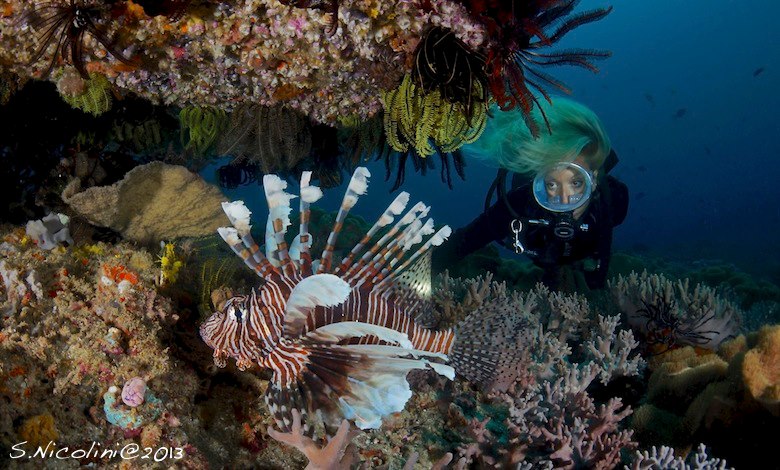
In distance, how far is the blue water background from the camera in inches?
2283

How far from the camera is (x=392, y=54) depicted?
2.65 m

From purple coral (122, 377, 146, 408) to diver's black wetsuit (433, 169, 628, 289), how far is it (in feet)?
14.2

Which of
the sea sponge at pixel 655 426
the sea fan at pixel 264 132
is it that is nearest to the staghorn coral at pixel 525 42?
the sea fan at pixel 264 132

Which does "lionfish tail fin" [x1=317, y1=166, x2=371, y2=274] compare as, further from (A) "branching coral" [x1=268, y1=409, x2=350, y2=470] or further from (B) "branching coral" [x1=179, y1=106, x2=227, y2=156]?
(B) "branching coral" [x1=179, y1=106, x2=227, y2=156]

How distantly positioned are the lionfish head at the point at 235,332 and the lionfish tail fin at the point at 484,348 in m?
1.21

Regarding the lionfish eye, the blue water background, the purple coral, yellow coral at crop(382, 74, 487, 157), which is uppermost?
the blue water background

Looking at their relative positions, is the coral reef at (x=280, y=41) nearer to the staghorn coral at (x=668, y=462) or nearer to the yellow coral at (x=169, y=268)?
the yellow coral at (x=169, y=268)

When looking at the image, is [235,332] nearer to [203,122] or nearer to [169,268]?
[169,268]

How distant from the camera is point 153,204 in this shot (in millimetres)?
3910

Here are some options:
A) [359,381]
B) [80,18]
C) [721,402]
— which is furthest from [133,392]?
[721,402]

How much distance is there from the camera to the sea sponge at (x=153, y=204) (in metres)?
3.58

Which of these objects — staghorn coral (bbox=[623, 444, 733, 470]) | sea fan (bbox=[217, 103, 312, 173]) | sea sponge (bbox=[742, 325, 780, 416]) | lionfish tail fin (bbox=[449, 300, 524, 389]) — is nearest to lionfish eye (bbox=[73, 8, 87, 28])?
sea fan (bbox=[217, 103, 312, 173])

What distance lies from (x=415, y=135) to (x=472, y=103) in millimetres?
601

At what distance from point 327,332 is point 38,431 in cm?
129
